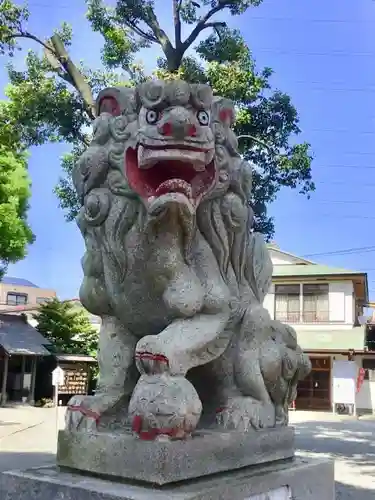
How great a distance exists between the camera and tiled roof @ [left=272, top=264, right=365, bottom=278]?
19391mm

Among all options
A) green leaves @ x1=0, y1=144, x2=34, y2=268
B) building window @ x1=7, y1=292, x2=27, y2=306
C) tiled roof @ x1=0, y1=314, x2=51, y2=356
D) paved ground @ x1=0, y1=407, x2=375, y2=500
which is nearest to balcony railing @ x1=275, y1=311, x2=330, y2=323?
paved ground @ x1=0, y1=407, x2=375, y2=500

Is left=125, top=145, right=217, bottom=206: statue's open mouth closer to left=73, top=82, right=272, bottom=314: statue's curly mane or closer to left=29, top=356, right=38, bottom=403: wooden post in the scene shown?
left=73, top=82, right=272, bottom=314: statue's curly mane

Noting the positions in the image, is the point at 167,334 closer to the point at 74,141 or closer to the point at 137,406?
the point at 137,406

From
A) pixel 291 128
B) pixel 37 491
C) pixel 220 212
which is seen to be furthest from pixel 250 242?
pixel 291 128

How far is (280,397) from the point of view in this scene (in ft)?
7.88

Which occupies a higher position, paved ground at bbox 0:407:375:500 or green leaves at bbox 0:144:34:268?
green leaves at bbox 0:144:34:268

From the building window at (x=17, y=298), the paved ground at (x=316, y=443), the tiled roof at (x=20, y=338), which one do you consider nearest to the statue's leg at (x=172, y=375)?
the paved ground at (x=316, y=443)

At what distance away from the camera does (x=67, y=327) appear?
60.8 feet

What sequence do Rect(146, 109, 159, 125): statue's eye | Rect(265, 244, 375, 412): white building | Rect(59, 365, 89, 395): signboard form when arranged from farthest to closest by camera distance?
Rect(265, 244, 375, 412): white building
Rect(59, 365, 89, 395): signboard
Rect(146, 109, 159, 125): statue's eye

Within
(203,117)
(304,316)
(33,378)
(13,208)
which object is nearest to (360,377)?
(304,316)

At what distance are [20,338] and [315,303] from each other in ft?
32.0

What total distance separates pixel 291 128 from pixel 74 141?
3336 millimetres

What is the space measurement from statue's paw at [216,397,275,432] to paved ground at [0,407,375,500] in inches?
102

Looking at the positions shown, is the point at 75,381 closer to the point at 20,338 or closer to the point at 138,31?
the point at 20,338
